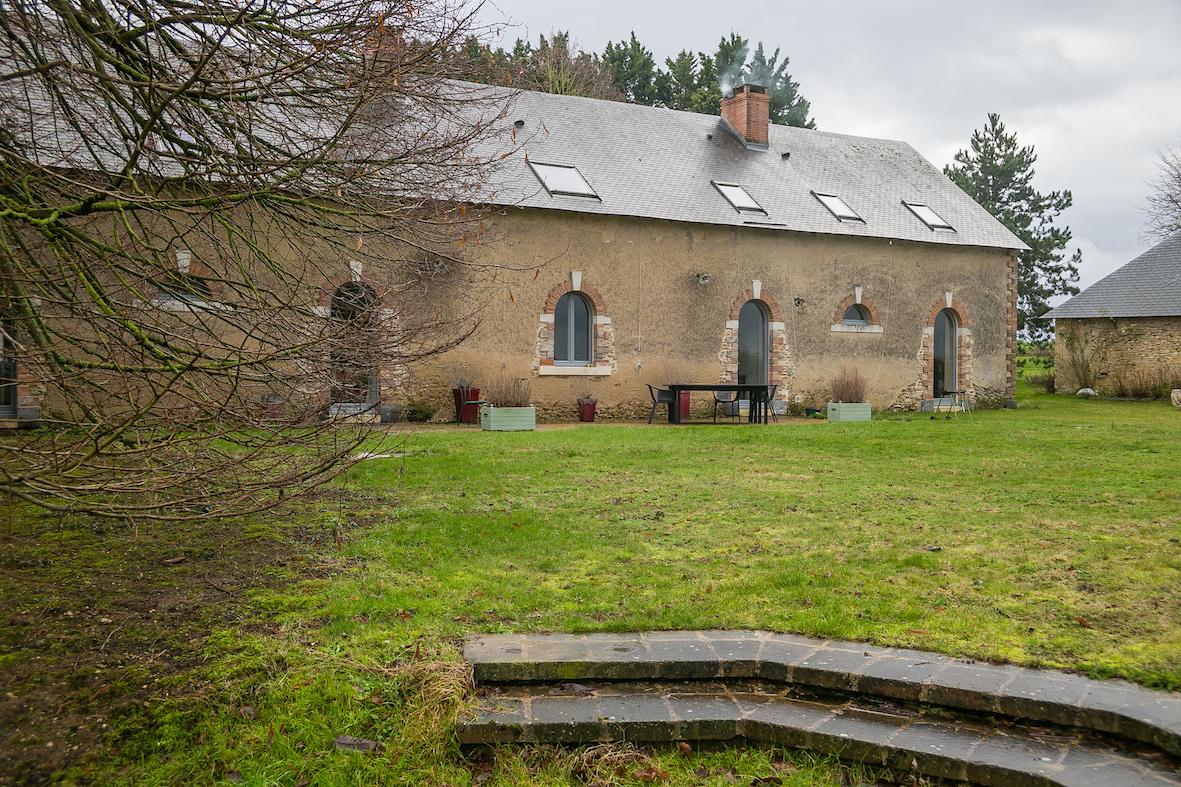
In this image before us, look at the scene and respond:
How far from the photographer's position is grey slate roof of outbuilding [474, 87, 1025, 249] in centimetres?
1633

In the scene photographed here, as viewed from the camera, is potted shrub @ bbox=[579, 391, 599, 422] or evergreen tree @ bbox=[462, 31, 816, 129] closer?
potted shrub @ bbox=[579, 391, 599, 422]

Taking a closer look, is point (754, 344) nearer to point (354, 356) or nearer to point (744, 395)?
point (744, 395)

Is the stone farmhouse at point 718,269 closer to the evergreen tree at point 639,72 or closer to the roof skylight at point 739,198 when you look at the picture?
the roof skylight at point 739,198

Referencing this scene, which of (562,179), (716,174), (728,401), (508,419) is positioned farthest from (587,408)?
(716,174)

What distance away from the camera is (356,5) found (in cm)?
450

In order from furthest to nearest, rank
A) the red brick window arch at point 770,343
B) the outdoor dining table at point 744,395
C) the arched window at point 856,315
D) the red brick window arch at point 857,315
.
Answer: the arched window at point 856,315, the red brick window arch at point 857,315, the red brick window arch at point 770,343, the outdoor dining table at point 744,395

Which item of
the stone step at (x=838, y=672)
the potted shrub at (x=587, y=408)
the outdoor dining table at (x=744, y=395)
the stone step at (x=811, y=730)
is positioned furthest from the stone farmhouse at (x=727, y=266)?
the stone step at (x=811, y=730)

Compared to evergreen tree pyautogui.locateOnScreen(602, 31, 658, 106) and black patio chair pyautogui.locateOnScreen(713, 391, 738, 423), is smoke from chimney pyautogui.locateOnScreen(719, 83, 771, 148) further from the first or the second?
evergreen tree pyautogui.locateOnScreen(602, 31, 658, 106)

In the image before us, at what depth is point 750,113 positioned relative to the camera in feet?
64.7

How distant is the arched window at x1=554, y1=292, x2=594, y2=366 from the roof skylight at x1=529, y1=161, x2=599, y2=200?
1865 millimetres

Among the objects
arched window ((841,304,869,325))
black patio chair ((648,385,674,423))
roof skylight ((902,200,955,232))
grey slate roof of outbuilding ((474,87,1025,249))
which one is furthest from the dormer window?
roof skylight ((902,200,955,232))

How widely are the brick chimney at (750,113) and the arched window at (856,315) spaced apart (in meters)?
4.52

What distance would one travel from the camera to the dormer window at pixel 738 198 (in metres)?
17.3

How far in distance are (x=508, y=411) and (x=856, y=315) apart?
29.3 feet
